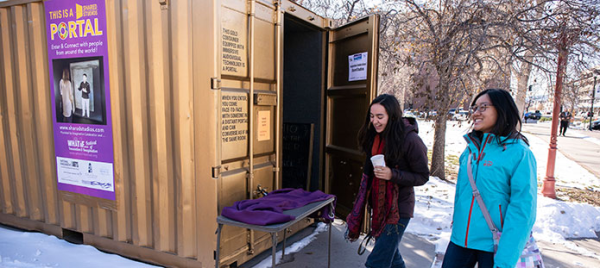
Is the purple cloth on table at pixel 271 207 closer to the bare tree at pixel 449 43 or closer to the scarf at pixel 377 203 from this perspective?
the scarf at pixel 377 203

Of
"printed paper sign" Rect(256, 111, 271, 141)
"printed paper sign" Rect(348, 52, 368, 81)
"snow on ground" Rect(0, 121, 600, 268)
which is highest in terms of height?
"printed paper sign" Rect(348, 52, 368, 81)

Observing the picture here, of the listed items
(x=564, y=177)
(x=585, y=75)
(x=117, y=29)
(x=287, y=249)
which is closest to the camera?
(x=117, y=29)

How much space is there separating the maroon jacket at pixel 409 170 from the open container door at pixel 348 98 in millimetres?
1419

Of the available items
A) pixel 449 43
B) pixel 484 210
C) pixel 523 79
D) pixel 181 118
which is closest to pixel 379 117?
pixel 484 210

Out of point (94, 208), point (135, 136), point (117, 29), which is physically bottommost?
point (94, 208)

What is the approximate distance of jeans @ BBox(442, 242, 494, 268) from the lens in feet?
6.48

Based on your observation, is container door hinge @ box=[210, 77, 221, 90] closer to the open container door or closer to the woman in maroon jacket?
the woman in maroon jacket

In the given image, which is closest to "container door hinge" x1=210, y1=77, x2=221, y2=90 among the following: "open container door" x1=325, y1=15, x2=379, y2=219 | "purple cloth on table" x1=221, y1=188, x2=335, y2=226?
"purple cloth on table" x1=221, y1=188, x2=335, y2=226

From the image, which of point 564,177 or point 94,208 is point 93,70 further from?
point 564,177

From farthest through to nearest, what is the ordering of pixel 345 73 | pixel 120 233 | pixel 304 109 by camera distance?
1. pixel 304 109
2. pixel 345 73
3. pixel 120 233

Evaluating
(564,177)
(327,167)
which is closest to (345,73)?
(327,167)

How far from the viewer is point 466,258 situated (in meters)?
2.09

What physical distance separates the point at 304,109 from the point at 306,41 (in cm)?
91

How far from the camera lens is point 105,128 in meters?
3.43
